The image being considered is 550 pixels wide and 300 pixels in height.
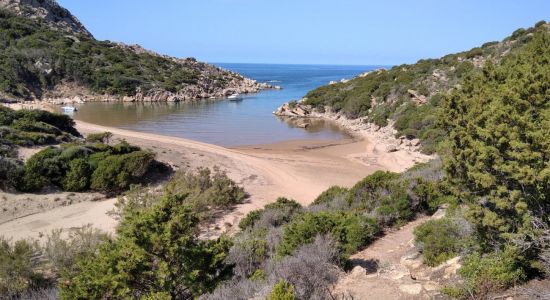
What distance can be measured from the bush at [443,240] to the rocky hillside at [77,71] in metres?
48.5

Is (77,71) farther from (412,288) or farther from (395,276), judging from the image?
(412,288)

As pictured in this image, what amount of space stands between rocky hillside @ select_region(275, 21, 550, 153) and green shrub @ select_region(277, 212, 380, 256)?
1610 centimetres

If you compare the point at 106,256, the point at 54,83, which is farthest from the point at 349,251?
the point at 54,83

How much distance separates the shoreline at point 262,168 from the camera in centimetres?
1358

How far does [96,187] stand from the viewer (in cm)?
1599

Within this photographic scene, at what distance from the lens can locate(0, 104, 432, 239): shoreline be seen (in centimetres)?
1358

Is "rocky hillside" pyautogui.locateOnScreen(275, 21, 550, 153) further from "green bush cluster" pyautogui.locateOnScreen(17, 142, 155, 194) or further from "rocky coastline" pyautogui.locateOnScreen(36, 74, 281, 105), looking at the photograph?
"rocky coastline" pyautogui.locateOnScreen(36, 74, 281, 105)

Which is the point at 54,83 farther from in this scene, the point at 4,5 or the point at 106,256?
the point at 106,256

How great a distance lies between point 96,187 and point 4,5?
259 feet

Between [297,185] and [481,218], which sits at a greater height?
[481,218]

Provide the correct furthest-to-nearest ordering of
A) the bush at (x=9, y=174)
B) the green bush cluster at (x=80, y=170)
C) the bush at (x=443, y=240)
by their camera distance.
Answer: the green bush cluster at (x=80, y=170)
the bush at (x=9, y=174)
the bush at (x=443, y=240)

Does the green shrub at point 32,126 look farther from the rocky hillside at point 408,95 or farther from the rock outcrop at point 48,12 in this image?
the rock outcrop at point 48,12

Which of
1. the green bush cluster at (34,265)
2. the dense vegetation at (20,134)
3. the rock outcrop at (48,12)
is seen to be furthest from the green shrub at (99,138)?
the rock outcrop at (48,12)

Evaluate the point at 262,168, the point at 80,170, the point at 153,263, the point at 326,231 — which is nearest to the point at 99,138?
the point at 80,170
